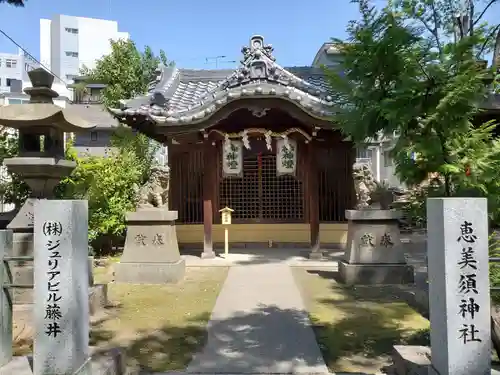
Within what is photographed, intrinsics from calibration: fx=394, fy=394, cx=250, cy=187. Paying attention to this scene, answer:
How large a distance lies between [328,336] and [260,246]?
308 inches

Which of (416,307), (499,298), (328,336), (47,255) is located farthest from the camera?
(416,307)

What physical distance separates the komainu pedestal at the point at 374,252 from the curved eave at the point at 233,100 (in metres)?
2.85

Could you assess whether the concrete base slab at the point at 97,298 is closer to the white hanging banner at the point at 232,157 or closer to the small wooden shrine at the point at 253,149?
the small wooden shrine at the point at 253,149

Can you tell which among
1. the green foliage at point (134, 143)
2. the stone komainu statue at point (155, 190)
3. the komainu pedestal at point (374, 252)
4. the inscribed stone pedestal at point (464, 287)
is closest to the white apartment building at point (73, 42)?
the green foliage at point (134, 143)

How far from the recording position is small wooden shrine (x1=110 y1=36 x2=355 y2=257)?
10281mm

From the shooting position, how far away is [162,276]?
8.43 m

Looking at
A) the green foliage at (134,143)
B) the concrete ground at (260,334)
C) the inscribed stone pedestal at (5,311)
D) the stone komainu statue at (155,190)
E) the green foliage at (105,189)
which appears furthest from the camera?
the green foliage at (134,143)

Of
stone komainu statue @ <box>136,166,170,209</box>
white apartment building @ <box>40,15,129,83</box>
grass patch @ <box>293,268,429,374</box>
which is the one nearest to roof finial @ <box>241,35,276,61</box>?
stone komainu statue @ <box>136,166,170,209</box>

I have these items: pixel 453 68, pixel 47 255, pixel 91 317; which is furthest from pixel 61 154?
pixel 453 68

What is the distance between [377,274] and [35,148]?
6.90 meters

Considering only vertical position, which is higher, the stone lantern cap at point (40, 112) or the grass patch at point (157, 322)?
the stone lantern cap at point (40, 112)

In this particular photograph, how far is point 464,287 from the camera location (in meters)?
3.11

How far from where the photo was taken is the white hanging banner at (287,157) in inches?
442

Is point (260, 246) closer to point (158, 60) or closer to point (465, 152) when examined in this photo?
point (465, 152)
